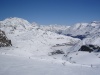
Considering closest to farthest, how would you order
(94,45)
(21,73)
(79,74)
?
(21,73), (79,74), (94,45)

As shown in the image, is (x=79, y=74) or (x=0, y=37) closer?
(x=79, y=74)

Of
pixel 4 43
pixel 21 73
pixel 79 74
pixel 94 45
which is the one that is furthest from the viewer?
pixel 4 43

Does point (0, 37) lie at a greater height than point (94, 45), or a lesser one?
greater

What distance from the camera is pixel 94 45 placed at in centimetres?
3862

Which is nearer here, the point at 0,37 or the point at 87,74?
the point at 87,74

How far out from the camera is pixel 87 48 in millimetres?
38625

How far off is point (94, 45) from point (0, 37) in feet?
101

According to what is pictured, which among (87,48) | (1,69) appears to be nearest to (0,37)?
(87,48)

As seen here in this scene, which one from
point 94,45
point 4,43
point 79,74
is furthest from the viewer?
point 4,43

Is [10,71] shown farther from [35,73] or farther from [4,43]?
[4,43]

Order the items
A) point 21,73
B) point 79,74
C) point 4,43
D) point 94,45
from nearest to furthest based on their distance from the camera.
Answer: point 21,73 < point 79,74 < point 94,45 < point 4,43

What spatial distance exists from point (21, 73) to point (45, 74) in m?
1.20

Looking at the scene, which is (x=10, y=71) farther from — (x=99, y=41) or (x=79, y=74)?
(x=99, y=41)

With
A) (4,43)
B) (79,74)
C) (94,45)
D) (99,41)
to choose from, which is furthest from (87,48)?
(79,74)
